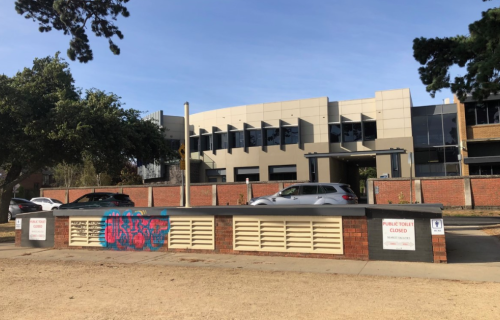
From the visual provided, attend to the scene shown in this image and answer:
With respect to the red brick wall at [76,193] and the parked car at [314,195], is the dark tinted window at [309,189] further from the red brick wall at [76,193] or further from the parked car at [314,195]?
the red brick wall at [76,193]

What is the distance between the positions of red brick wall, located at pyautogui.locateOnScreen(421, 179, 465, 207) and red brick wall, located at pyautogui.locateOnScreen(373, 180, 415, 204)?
3.44 feet

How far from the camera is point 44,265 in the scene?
9.48m

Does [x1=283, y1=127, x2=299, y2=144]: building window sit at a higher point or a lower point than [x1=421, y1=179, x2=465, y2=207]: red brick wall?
higher

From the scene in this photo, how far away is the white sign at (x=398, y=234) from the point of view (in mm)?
8766

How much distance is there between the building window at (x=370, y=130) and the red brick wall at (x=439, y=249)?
29.3m

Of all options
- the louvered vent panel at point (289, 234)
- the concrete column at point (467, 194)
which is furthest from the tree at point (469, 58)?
the concrete column at point (467, 194)

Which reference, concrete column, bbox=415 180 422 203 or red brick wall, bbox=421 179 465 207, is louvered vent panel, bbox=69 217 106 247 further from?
red brick wall, bbox=421 179 465 207

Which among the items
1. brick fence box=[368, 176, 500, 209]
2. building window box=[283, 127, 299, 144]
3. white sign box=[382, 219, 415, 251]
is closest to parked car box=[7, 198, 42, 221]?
brick fence box=[368, 176, 500, 209]

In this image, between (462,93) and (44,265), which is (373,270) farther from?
(462,93)

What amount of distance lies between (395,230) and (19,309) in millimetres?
7284

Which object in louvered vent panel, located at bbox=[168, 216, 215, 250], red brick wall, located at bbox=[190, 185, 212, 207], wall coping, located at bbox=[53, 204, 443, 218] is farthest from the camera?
red brick wall, located at bbox=[190, 185, 212, 207]

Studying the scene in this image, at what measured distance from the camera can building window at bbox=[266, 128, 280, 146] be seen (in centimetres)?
4034

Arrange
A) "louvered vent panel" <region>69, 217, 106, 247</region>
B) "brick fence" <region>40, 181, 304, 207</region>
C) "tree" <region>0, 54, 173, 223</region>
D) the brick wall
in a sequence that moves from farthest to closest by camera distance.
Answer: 1. the brick wall
2. "brick fence" <region>40, 181, 304, 207</region>
3. "tree" <region>0, 54, 173, 223</region>
4. "louvered vent panel" <region>69, 217, 106, 247</region>

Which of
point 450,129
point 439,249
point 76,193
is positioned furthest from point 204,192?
point 439,249
